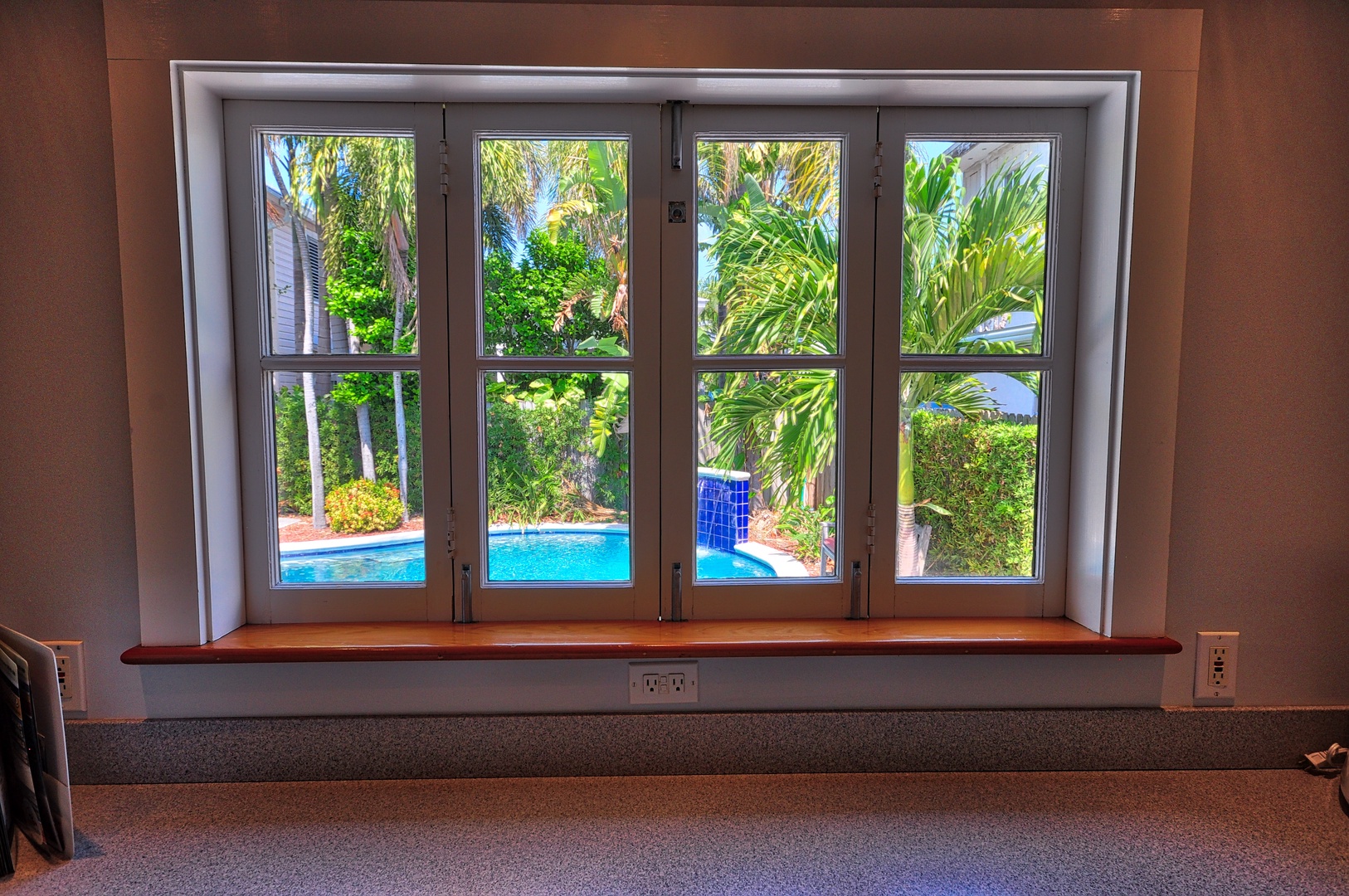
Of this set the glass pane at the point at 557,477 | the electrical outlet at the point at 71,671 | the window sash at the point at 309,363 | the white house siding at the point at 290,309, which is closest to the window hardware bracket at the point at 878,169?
the glass pane at the point at 557,477

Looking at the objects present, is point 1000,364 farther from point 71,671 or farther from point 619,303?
point 71,671

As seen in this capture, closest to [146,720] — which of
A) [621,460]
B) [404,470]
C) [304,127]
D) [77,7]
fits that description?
[404,470]

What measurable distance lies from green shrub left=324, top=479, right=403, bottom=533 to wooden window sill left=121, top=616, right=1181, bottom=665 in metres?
0.20

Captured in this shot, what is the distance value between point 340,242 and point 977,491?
138 cm

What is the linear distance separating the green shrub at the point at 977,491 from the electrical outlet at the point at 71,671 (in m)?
1.62

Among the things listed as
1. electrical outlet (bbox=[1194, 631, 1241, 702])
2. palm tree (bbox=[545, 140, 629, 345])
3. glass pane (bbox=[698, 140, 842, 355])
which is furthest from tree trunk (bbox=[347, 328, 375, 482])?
electrical outlet (bbox=[1194, 631, 1241, 702])

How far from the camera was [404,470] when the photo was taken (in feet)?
4.33

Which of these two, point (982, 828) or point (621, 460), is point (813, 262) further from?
point (982, 828)

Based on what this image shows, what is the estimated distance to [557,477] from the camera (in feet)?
4.38

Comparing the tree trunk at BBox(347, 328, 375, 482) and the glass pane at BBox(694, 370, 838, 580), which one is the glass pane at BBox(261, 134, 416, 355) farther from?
the glass pane at BBox(694, 370, 838, 580)

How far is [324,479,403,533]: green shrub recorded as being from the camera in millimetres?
1319

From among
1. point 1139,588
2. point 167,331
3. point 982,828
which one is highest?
point 167,331

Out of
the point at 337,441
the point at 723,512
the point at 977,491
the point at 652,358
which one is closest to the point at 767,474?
the point at 723,512

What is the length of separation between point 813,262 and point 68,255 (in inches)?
53.2
